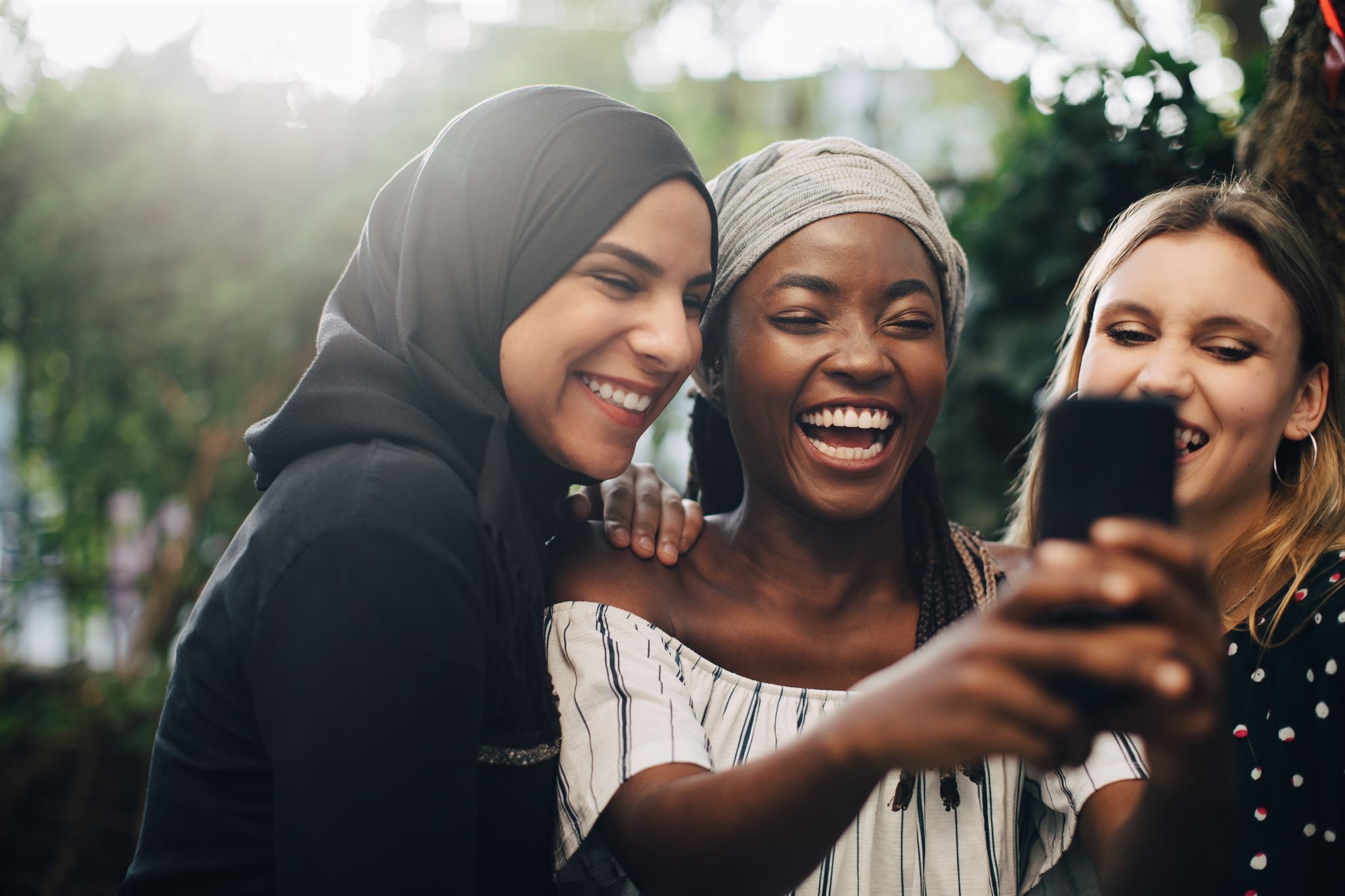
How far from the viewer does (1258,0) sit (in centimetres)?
546

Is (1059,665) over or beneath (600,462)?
beneath

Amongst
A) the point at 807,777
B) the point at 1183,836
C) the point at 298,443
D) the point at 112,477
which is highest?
the point at 112,477

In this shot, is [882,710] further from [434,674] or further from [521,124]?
[521,124]

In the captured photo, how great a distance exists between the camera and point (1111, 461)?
1156mm

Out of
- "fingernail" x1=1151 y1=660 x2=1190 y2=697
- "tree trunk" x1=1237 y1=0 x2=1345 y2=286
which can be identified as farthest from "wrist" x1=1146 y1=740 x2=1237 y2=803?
"tree trunk" x1=1237 y1=0 x2=1345 y2=286

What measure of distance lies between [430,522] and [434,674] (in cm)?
25

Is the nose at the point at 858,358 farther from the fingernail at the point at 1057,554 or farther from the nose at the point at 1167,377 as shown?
the fingernail at the point at 1057,554

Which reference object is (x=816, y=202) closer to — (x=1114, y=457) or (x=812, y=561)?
(x=812, y=561)

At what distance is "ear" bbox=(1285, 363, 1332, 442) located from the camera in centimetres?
241

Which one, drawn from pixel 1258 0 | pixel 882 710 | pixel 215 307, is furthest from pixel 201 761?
pixel 1258 0

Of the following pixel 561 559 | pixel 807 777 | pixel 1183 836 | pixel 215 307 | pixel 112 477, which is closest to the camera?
pixel 807 777

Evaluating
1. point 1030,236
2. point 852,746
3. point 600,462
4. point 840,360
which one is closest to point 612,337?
point 600,462

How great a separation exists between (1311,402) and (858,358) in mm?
1059

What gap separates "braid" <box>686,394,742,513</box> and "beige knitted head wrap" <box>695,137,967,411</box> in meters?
0.31
